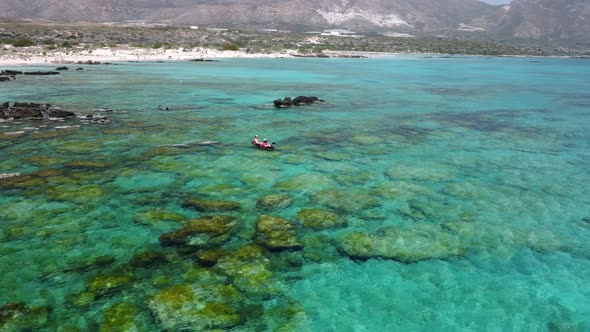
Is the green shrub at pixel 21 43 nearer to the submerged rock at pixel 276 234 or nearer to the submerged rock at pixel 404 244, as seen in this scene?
the submerged rock at pixel 276 234

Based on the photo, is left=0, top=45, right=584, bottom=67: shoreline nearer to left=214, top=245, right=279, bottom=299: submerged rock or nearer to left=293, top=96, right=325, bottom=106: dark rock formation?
left=293, top=96, right=325, bottom=106: dark rock formation

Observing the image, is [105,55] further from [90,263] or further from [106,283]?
[106,283]

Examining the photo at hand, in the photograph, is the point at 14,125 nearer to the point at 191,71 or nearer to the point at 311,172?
the point at 311,172

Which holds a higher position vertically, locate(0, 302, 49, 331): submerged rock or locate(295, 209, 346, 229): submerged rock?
locate(295, 209, 346, 229): submerged rock

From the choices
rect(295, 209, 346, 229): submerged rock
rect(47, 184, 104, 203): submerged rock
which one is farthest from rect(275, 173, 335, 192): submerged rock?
rect(47, 184, 104, 203): submerged rock

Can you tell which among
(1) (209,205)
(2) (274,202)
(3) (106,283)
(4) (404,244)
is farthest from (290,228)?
(3) (106,283)

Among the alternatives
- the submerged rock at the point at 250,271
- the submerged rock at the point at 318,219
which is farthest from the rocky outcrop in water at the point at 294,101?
the submerged rock at the point at 250,271

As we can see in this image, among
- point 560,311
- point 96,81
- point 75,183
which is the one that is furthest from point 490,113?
point 96,81
